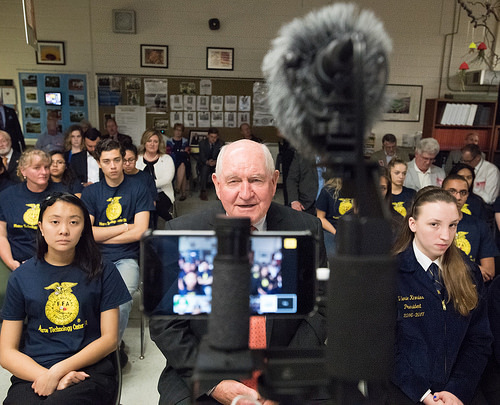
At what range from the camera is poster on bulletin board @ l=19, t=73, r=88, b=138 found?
274 inches

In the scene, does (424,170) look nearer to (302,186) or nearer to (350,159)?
(302,186)

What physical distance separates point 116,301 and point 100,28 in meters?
6.22

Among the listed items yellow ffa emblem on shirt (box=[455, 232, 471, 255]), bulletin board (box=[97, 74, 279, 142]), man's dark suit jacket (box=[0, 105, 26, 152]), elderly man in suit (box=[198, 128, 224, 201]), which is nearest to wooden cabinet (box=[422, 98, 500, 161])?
bulletin board (box=[97, 74, 279, 142])

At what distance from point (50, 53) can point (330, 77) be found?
7.54 m

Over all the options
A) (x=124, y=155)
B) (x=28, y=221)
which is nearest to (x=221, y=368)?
(x=28, y=221)

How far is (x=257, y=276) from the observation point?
2.06 ft

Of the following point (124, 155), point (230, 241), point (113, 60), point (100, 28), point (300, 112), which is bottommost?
point (124, 155)

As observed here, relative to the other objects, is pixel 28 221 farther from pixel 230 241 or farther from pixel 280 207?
pixel 230 241

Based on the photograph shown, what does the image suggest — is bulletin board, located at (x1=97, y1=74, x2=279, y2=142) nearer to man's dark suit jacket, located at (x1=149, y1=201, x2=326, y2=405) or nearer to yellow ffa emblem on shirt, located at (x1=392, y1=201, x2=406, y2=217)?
yellow ffa emblem on shirt, located at (x1=392, y1=201, x2=406, y2=217)

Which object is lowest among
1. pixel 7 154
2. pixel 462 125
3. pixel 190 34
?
pixel 7 154

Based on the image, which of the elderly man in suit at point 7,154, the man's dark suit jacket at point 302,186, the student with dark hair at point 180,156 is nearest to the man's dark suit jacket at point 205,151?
the student with dark hair at point 180,156

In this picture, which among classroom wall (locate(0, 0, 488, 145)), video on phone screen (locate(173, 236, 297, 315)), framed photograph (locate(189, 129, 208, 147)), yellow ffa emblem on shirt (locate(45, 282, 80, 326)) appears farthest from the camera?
framed photograph (locate(189, 129, 208, 147))

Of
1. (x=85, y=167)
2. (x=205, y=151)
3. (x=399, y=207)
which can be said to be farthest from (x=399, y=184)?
(x=205, y=151)

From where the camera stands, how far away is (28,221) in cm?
289
